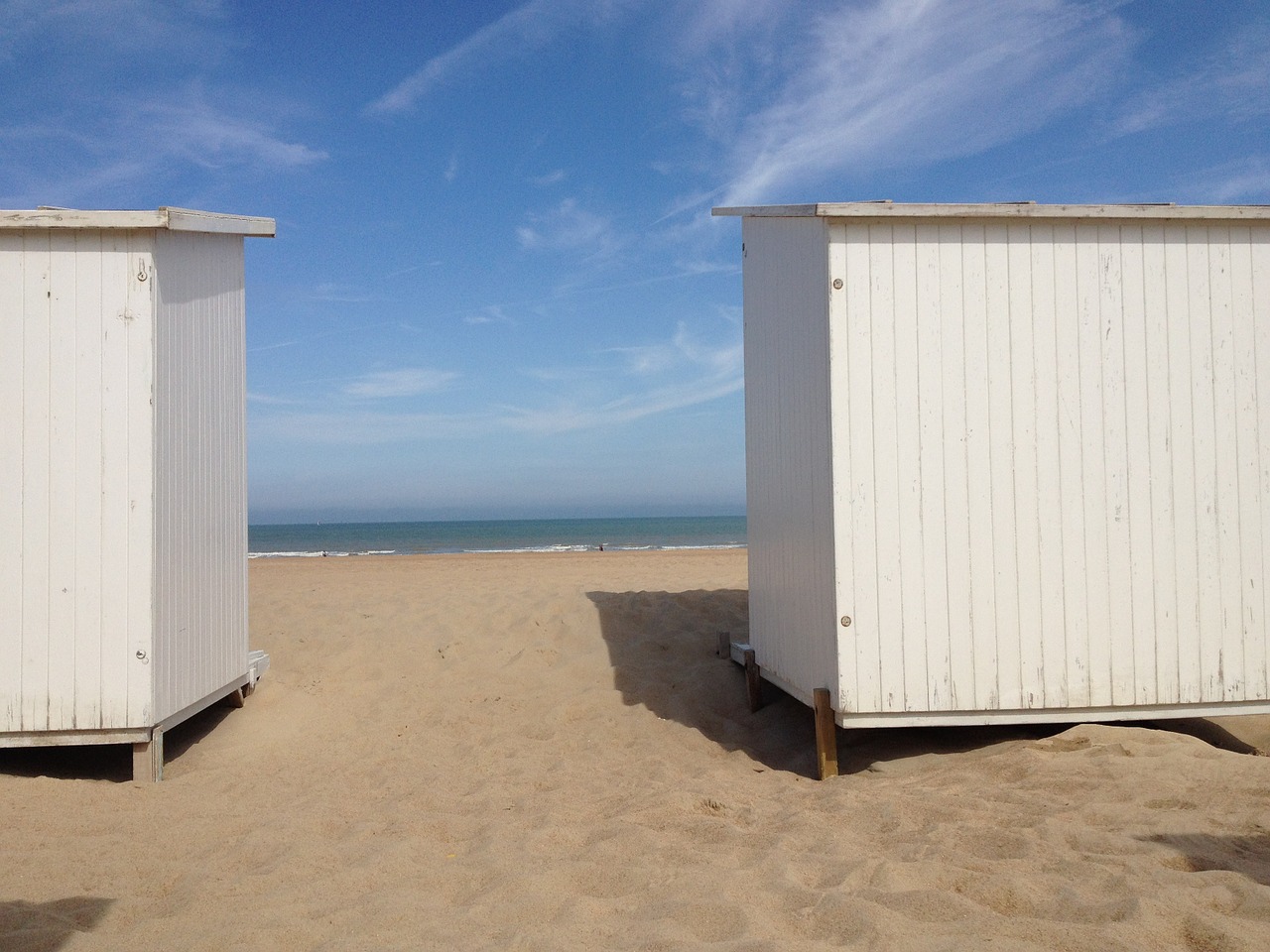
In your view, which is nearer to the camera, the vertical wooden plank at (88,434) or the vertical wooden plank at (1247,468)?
the vertical wooden plank at (88,434)

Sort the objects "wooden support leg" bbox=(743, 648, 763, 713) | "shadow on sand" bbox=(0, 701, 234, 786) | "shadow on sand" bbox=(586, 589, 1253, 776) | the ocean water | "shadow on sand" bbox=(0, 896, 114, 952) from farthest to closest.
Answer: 1. the ocean water
2. "wooden support leg" bbox=(743, 648, 763, 713)
3. "shadow on sand" bbox=(586, 589, 1253, 776)
4. "shadow on sand" bbox=(0, 701, 234, 786)
5. "shadow on sand" bbox=(0, 896, 114, 952)

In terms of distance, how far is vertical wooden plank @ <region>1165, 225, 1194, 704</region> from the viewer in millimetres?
5027

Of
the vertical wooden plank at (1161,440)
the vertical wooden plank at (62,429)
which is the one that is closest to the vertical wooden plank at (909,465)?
the vertical wooden plank at (1161,440)

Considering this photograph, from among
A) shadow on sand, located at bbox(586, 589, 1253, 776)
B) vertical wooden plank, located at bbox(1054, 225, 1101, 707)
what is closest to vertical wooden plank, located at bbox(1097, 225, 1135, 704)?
vertical wooden plank, located at bbox(1054, 225, 1101, 707)

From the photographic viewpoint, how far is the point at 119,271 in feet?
16.1

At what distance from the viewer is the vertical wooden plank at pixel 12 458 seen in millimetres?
4852

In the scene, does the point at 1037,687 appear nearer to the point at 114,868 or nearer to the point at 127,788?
the point at 114,868

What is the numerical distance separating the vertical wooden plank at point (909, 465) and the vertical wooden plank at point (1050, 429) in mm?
717

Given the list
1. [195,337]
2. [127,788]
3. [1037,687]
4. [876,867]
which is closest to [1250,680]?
[1037,687]

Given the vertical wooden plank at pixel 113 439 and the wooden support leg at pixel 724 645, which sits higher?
the vertical wooden plank at pixel 113 439

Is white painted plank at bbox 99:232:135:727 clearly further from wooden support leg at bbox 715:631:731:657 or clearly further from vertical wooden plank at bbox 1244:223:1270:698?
vertical wooden plank at bbox 1244:223:1270:698

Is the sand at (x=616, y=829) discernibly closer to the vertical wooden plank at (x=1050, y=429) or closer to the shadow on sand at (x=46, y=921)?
the shadow on sand at (x=46, y=921)

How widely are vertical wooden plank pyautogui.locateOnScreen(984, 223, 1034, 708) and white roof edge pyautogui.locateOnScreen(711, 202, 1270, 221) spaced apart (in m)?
0.13

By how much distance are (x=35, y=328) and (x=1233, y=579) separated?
711 centimetres
